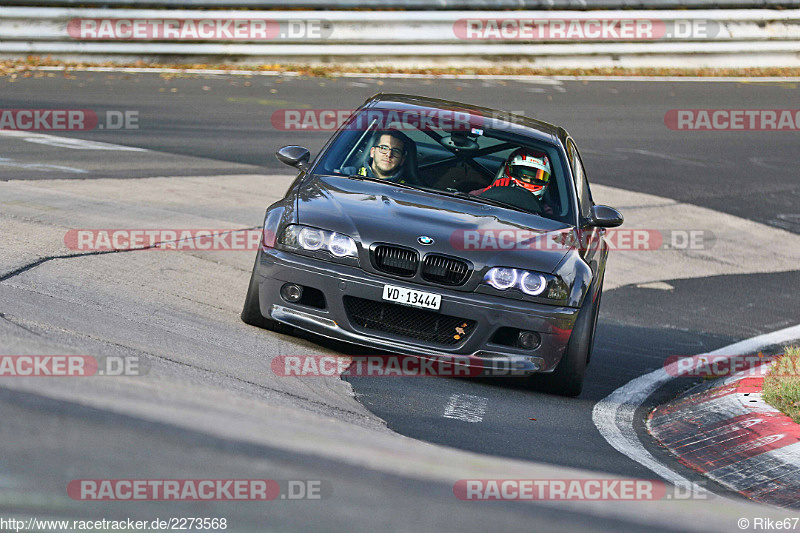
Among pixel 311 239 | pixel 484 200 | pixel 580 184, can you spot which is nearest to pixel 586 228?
pixel 580 184

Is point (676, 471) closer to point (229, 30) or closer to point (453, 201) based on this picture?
point (453, 201)

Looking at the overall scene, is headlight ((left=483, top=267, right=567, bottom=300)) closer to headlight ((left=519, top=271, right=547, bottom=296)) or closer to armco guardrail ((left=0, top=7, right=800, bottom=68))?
headlight ((left=519, top=271, right=547, bottom=296))

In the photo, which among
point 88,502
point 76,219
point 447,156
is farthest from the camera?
point 76,219

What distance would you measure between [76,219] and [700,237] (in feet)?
22.7

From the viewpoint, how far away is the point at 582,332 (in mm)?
6602

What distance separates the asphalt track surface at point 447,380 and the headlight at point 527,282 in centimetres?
63

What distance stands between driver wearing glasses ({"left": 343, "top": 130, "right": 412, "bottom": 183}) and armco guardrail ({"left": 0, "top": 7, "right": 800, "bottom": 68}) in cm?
1106

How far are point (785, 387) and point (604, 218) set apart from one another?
1.59m

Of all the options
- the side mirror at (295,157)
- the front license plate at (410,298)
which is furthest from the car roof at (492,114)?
the front license plate at (410,298)

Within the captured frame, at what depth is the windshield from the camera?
24.7ft

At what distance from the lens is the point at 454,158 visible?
26.5 ft

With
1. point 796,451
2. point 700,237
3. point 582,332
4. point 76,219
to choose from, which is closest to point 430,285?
point 582,332

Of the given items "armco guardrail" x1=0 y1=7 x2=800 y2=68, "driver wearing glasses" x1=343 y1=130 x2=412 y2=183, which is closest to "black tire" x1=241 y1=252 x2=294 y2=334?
"driver wearing glasses" x1=343 y1=130 x2=412 y2=183

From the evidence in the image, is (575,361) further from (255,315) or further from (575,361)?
(255,315)
